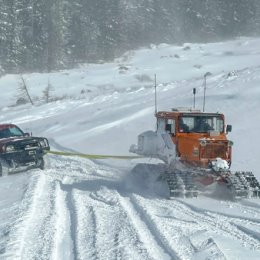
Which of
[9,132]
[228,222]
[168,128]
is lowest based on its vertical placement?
[228,222]

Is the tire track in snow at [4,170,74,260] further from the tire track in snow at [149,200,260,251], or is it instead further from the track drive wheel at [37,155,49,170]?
the track drive wheel at [37,155,49,170]

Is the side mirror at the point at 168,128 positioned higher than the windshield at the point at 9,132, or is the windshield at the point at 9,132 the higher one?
the side mirror at the point at 168,128

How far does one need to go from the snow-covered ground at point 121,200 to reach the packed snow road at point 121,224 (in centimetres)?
2

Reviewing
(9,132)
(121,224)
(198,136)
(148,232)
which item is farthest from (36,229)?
(9,132)

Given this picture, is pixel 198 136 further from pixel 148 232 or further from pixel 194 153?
pixel 148 232

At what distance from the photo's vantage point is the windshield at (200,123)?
49.2ft

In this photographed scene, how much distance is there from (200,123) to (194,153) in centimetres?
109

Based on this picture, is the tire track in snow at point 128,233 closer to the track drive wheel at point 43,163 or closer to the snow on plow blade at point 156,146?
the snow on plow blade at point 156,146

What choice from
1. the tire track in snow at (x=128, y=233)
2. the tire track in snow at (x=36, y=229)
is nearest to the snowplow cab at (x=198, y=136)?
the tire track in snow at (x=128, y=233)

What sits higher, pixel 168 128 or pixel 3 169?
pixel 168 128

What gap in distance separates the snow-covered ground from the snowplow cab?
0.94m

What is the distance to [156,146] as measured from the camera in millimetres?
15859

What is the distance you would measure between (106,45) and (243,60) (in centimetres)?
1917

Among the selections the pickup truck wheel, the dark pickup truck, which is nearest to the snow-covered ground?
the pickup truck wheel
